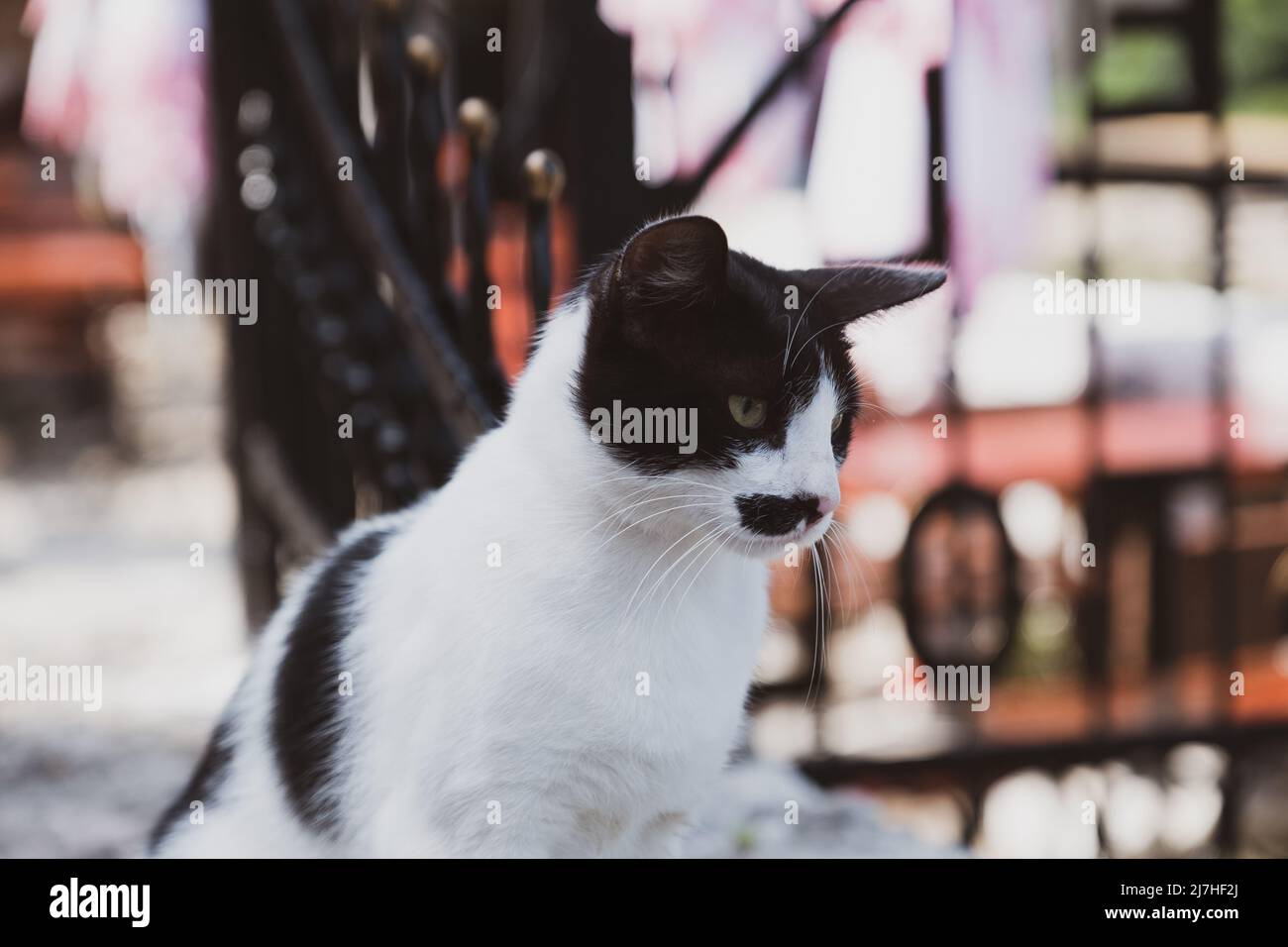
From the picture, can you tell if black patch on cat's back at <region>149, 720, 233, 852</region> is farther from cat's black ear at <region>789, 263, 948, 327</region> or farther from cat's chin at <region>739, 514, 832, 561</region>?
cat's black ear at <region>789, 263, 948, 327</region>

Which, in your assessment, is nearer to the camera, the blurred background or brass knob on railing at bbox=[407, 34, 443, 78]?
brass knob on railing at bbox=[407, 34, 443, 78]

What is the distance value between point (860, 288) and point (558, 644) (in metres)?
0.49

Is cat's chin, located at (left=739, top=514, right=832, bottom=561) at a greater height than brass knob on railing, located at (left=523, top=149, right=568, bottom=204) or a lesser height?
lesser

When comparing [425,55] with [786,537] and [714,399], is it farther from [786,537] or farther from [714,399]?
[786,537]

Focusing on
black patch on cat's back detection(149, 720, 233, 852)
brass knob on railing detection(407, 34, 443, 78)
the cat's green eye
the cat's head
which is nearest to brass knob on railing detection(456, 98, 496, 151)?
brass knob on railing detection(407, 34, 443, 78)

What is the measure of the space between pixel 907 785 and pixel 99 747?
196cm

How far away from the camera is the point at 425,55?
5.38ft

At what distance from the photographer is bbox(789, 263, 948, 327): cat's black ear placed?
1.17 m

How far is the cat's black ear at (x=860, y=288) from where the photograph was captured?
45.9 inches

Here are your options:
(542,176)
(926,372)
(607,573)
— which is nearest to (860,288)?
(607,573)

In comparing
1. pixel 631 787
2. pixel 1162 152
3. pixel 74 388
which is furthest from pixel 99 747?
pixel 74 388
